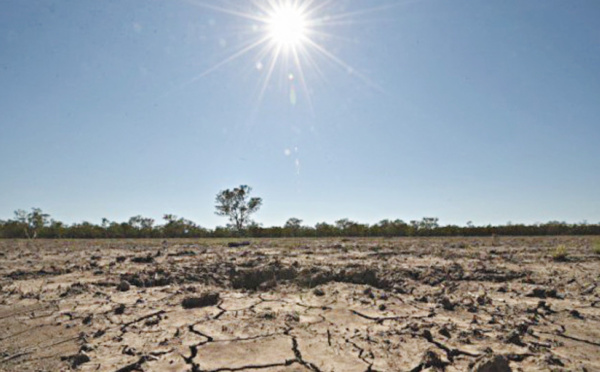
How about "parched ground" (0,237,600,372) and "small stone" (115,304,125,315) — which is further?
"small stone" (115,304,125,315)

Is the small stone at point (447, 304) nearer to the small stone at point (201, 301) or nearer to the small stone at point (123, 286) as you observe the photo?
the small stone at point (201, 301)

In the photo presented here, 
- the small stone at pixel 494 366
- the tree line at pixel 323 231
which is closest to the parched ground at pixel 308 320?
the small stone at pixel 494 366

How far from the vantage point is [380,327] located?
2473 millimetres

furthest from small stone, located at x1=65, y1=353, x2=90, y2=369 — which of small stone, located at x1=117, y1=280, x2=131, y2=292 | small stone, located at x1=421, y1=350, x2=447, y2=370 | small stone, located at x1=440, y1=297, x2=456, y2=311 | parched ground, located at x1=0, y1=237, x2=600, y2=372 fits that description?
small stone, located at x1=440, y1=297, x2=456, y2=311

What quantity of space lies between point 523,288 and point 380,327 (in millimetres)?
2162

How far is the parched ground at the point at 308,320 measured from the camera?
1.92m

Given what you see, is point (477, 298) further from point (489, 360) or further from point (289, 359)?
point (289, 359)

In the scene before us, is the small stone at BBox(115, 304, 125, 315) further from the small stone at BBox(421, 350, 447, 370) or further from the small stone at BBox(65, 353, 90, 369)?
the small stone at BBox(421, 350, 447, 370)

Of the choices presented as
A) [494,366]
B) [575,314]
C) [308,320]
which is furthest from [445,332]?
[575,314]

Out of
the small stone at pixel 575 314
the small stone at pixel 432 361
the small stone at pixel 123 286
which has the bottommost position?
the small stone at pixel 432 361

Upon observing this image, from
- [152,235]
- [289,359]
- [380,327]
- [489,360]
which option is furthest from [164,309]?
[152,235]

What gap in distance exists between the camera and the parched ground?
6.31 feet

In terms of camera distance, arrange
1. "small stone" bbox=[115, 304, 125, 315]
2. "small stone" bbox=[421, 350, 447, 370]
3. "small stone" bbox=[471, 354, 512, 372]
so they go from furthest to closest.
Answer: "small stone" bbox=[115, 304, 125, 315], "small stone" bbox=[421, 350, 447, 370], "small stone" bbox=[471, 354, 512, 372]

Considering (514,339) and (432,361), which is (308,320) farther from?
(514,339)
